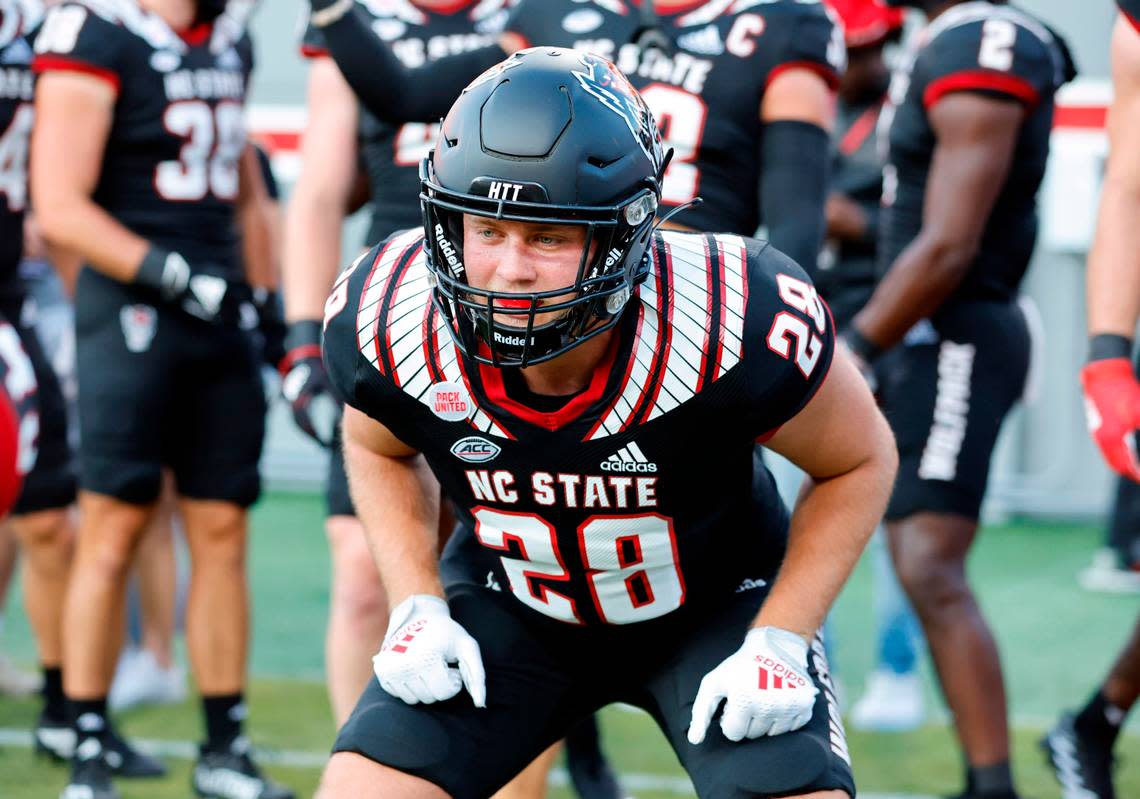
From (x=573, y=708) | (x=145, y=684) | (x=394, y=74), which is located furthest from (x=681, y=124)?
(x=145, y=684)

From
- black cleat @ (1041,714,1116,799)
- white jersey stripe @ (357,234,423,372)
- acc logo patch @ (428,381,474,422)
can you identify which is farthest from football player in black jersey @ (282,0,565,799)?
black cleat @ (1041,714,1116,799)

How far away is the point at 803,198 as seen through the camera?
3713 mm

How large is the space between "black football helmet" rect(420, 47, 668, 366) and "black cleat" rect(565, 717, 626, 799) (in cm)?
212

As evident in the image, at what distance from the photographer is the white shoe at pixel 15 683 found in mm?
5535

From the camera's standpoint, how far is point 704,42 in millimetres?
3707

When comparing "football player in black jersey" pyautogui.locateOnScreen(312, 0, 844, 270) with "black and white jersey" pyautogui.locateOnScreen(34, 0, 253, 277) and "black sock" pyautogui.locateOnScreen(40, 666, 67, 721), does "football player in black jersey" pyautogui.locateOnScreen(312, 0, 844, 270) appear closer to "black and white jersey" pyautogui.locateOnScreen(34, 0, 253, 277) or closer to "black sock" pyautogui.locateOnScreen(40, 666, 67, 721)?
"black and white jersey" pyautogui.locateOnScreen(34, 0, 253, 277)

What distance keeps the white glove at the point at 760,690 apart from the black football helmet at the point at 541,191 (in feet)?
1.86

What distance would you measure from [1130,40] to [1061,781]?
1.93 metres

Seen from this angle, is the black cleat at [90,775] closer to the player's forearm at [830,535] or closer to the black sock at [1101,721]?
the player's forearm at [830,535]

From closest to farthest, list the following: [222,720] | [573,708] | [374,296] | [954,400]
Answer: [374,296] < [573,708] < [954,400] < [222,720]

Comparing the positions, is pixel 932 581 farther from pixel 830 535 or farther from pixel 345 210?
pixel 345 210

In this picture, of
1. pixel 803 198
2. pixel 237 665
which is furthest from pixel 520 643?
pixel 237 665

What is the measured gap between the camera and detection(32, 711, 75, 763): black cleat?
4.80 m

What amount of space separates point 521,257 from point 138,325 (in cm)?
239
